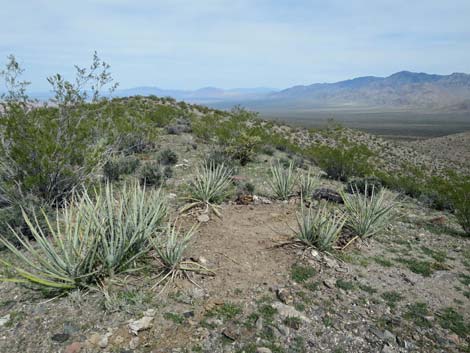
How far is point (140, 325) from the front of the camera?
3.39m

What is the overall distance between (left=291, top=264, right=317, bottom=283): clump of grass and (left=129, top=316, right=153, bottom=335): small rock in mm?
1920

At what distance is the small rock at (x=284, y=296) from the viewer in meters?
3.97

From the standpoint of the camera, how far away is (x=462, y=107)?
146m

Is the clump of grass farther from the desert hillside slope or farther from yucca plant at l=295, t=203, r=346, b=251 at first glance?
yucca plant at l=295, t=203, r=346, b=251

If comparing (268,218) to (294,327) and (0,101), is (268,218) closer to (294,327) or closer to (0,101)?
(294,327)

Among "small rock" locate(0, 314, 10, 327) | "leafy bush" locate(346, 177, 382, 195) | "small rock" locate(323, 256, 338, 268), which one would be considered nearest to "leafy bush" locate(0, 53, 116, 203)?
"small rock" locate(0, 314, 10, 327)

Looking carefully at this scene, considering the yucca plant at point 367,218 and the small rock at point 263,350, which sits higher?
the yucca plant at point 367,218

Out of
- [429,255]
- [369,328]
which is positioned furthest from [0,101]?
[429,255]

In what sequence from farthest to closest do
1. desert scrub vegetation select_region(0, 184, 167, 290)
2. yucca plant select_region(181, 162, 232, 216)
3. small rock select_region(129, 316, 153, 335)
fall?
1. yucca plant select_region(181, 162, 232, 216)
2. desert scrub vegetation select_region(0, 184, 167, 290)
3. small rock select_region(129, 316, 153, 335)

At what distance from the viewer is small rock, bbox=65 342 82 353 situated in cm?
308

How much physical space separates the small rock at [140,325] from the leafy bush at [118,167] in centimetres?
526

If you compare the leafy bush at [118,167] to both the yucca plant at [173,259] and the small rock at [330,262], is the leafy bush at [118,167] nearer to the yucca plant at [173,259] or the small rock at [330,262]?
the yucca plant at [173,259]

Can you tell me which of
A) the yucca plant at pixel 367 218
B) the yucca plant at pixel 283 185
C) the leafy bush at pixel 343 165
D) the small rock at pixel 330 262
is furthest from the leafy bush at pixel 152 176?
the leafy bush at pixel 343 165

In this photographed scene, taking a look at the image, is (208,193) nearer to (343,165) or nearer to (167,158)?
(167,158)
